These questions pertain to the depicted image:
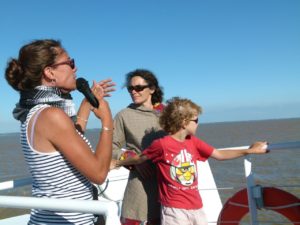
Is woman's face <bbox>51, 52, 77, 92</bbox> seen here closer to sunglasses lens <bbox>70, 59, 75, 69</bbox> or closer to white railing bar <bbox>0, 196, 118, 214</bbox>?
sunglasses lens <bbox>70, 59, 75, 69</bbox>

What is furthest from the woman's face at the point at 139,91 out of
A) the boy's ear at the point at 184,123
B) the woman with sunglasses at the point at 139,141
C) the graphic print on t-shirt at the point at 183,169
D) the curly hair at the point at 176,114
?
the graphic print on t-shirt at the point at 183,169

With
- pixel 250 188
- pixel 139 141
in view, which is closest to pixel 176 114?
pixel 139 141

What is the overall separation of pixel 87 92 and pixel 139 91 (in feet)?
3.31

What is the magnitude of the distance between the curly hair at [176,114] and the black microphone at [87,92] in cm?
86

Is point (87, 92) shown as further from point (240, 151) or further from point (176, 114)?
point (240, 151)

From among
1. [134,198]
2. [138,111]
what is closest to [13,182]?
[134,198]

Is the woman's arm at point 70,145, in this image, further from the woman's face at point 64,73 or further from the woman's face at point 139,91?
the woman's face at point 139,91

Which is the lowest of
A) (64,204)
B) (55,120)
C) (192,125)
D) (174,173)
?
(174,173)

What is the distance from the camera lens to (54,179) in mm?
1454

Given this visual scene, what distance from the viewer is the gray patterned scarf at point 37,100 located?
1.47 metres

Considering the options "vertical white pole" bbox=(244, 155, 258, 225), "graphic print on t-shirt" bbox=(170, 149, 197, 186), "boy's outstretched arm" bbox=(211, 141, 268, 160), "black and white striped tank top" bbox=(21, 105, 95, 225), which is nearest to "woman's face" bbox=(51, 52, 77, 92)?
"black and white striped tank top" bbox=(21, 105, 95, 225)

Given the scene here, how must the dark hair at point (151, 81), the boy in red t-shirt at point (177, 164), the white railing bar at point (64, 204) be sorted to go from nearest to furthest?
the white railing bar at point (64, 204) < the boy in red t-shirt at point (177, 164) < the dark hair at point (151, 81)

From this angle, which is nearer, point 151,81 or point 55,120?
point 55,120

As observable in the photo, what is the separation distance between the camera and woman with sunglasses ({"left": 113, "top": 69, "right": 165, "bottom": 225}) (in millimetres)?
2363
